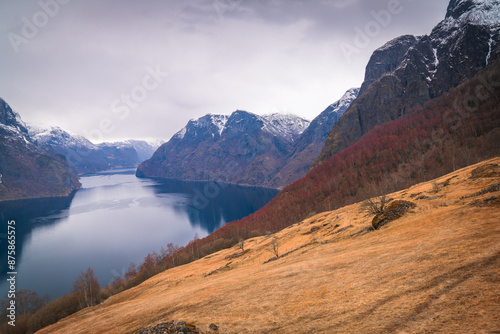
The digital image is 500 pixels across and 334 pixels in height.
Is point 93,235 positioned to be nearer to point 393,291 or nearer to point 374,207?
point 374,207

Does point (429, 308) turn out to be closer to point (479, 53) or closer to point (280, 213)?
point (280, 213)

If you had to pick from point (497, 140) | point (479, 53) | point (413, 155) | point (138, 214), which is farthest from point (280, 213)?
point (479, 53)


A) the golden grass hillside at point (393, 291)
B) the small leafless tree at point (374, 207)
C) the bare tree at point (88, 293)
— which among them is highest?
the small leafless tree at point (374, 207)

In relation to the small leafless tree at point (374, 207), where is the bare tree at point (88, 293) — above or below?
below

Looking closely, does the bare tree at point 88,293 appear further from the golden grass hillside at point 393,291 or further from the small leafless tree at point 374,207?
the small leafless tree at point 374,207

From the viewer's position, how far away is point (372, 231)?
24.3 metres

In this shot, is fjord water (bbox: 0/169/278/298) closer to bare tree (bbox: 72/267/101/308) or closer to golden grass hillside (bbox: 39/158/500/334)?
bare tree (bbox: 72/267/101/308)

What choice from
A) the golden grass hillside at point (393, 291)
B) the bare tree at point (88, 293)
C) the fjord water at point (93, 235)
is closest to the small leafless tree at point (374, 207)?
the golden grass hillside at point (393, 291)

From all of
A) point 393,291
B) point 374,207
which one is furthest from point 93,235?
point 393,291

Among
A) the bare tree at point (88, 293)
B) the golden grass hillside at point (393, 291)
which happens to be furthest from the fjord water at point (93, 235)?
the golden grass hillside at point (393, 291)

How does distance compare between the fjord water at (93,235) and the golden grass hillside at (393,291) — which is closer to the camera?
the golden grass hillside at (393,291)

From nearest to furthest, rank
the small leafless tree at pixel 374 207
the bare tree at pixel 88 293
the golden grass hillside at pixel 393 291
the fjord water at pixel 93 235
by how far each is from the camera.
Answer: the golden grass hillside at pixel 393 291 < the small leafless tree at pixel 374 207 < the bare tree at pixel 88 293 < the fjord water at pixel 93 235

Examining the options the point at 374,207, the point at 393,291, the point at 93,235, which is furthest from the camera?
the point at 93,235

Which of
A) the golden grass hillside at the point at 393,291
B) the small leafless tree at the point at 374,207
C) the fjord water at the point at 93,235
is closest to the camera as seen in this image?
the golden grass hillside at the point at 393,291
